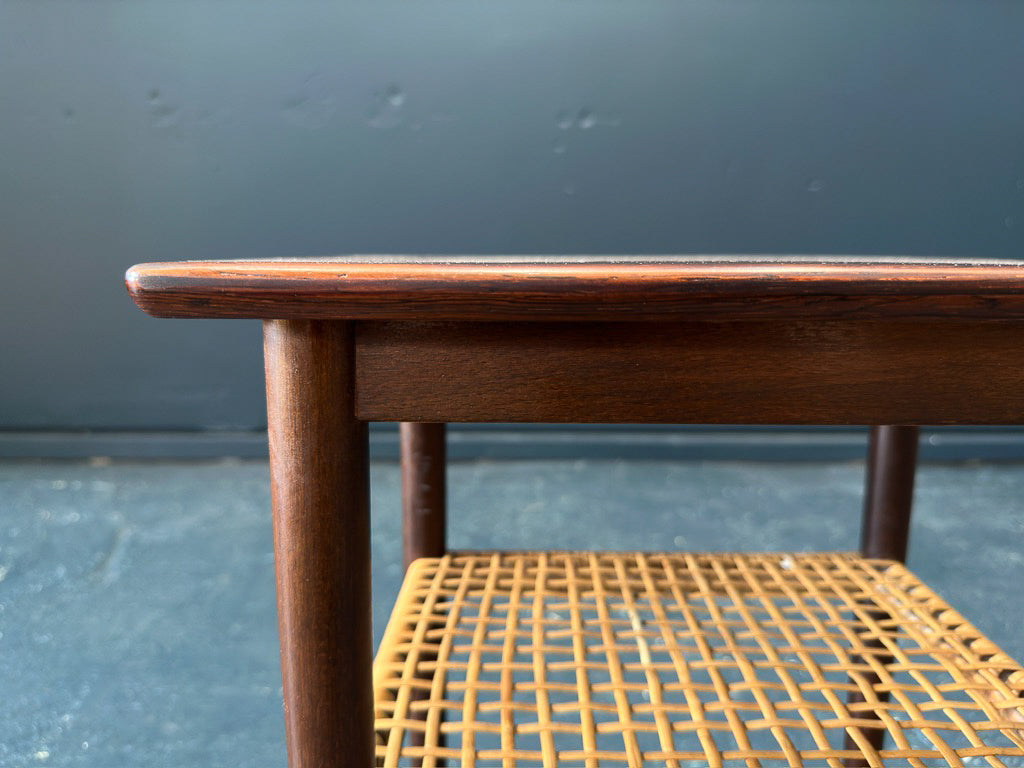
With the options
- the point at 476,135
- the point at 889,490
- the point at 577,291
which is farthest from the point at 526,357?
the point at 476,135

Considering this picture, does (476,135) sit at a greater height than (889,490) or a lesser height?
greater

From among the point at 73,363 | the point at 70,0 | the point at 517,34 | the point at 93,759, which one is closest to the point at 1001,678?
the point at 93,759

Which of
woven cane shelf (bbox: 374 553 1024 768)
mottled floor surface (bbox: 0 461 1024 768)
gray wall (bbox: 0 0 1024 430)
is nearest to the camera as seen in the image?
woven cane shelf (bbox: 374 553 1024 768)

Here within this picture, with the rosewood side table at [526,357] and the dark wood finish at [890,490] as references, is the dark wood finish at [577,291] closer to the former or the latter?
the rosewood side table at [526,357]

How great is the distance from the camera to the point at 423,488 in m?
0.67

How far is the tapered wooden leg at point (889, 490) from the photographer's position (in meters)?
0.66

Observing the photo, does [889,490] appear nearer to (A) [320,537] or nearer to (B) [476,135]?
(A) [320,537]

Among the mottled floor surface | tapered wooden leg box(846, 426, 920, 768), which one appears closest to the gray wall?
the mottled floor surface

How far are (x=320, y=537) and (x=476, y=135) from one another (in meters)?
1.66

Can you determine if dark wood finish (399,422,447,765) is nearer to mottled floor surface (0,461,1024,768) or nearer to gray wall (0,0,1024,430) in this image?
mottled floor surface (0,461,1024,768)

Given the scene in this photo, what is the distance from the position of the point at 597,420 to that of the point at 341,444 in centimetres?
10

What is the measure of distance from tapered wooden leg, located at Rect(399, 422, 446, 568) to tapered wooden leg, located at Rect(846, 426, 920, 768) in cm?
39

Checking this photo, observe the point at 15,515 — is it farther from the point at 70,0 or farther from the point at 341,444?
the point at 341,444

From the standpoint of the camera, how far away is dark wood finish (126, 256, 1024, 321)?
262mm
